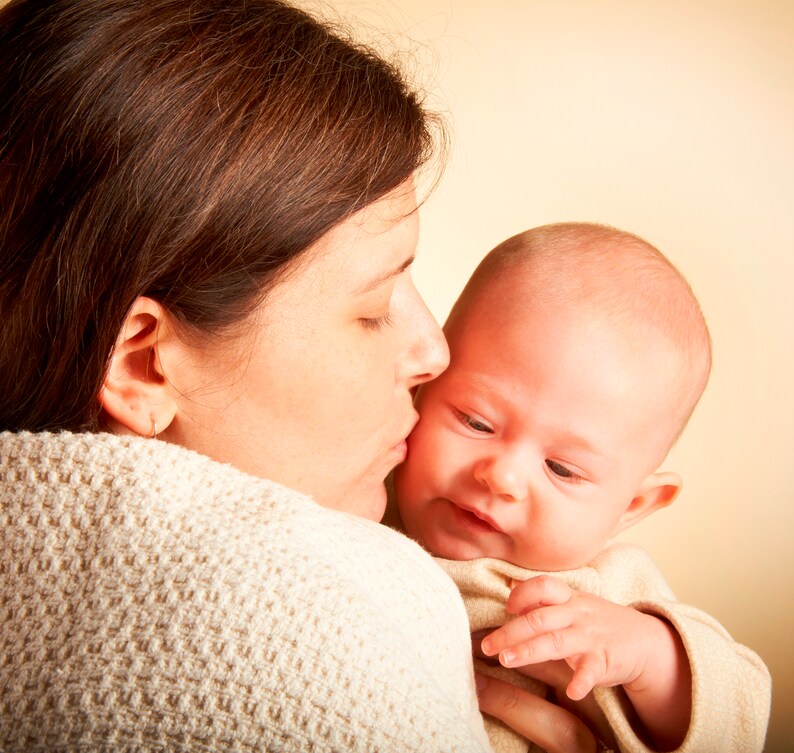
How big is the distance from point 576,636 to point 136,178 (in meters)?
0.82

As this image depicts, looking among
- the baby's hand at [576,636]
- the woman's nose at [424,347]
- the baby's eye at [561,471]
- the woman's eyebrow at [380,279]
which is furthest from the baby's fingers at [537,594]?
the woman's eyebrow at [380,279]

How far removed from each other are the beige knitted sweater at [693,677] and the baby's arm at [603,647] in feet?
0.08

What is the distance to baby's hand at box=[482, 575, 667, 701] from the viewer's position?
47.1 inches

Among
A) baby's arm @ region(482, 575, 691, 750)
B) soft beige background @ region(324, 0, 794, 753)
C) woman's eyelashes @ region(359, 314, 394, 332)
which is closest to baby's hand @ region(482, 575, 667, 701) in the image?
baby's arm @ region(482, 575, 691, 750)

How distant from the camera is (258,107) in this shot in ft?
3.59

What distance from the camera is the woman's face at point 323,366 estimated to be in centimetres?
114

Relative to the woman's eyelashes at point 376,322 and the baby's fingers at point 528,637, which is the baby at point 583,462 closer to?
the baby's fingers at point 528,637

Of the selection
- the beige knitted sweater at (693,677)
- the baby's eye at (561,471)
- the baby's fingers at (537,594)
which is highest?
the baby's eye at (561,471)

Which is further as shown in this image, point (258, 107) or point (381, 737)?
point (258, 107)

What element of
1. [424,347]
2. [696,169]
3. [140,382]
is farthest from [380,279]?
[696,169]

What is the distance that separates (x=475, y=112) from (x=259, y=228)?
1650 millimetres

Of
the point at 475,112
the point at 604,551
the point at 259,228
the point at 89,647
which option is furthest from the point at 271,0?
the point at 475,112

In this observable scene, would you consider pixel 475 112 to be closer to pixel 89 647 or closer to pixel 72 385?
pixel 72 385

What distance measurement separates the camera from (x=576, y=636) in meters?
1.23
